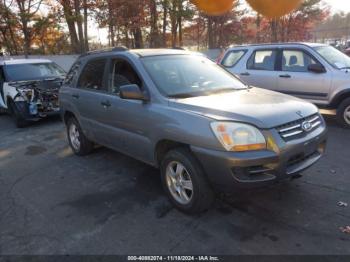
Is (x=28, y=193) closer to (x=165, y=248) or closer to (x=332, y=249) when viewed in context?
(x=165, y=248)

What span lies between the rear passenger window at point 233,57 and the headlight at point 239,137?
5359 mm

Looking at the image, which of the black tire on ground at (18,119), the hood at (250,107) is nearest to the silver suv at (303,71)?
the hood at (250,107)

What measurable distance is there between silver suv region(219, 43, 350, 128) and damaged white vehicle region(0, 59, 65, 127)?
15.5 feet

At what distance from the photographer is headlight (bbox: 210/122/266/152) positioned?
2.89 m

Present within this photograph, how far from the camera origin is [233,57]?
8086 millimetres

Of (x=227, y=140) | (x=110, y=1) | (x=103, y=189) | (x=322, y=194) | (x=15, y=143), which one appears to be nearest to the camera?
(x=227, y=140)

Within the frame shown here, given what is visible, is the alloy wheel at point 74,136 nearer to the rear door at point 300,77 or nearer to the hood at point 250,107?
the hood at point 250,107

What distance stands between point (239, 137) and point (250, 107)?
0.46 m

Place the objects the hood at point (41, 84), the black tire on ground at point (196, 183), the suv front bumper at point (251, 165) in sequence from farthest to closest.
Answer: the hood at point (41, 84), the black tire on ground at point (196, 183), the suv front bumper at point (251, 165)

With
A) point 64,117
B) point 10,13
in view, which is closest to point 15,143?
point 64,117

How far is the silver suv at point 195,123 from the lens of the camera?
2.92 m

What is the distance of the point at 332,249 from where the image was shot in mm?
2717

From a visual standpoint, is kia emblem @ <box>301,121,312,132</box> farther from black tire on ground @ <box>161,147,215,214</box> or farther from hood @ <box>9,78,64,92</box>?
hood @ <box>9,78,64,92</box>

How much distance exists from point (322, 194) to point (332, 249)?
106cm
